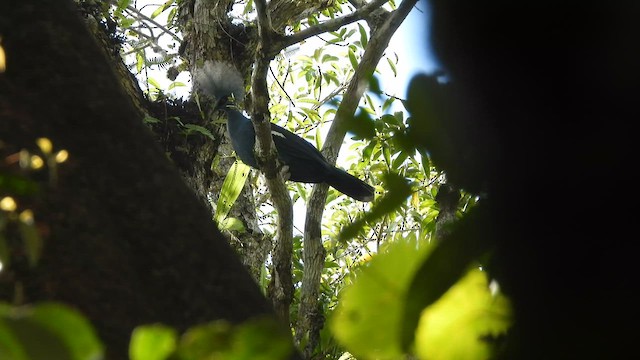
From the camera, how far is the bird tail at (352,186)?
4418 mm

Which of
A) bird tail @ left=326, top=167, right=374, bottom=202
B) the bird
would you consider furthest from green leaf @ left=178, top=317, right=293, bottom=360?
bird tail @ left=326, top=167, right=374, bottom=202

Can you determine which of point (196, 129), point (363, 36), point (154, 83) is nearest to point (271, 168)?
point (196, 129)

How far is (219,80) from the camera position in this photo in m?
3.38

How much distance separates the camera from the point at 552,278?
0.47 m

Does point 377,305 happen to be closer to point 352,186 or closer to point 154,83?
point 154,83

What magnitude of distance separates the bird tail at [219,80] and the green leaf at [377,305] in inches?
108

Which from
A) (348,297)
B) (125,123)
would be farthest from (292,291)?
(348,297)

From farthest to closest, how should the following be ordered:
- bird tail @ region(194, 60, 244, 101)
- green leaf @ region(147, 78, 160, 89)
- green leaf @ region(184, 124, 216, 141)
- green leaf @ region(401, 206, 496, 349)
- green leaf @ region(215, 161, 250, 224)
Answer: green leaf @ region(147, 78, 160, 89)
bird tail @ region(194, 60, 244, 101)
green leaf @ region(184, 124, 216, 141)
green leaf @ region(215, 161, 250, 224)
green leaf @ region(401, 206, 496, 349)

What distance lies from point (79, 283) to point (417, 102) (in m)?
0.30

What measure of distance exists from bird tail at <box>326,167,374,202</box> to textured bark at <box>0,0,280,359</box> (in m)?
3.64

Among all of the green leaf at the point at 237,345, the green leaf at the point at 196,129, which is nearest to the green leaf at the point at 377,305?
the green leaf at the point at 237,345

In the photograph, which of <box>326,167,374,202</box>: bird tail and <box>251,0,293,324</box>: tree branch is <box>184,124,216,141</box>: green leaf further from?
<box>326,167,374,202</box>: bird tail

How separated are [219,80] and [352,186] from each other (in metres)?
1.40

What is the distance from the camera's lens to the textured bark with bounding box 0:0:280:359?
600mm
